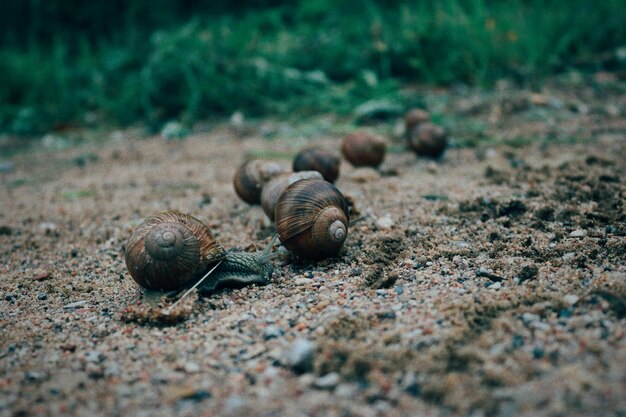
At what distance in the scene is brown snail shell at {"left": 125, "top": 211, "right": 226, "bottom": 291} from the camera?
2.27 metres

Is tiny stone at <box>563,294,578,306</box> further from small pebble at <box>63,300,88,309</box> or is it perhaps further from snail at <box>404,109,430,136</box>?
snail at <box>404,109,430,136</box>

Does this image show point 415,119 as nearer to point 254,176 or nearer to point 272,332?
point 254,176

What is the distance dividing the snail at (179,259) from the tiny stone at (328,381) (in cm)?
77

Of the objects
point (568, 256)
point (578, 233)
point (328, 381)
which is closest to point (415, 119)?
point (578, 233)

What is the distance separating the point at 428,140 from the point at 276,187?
1.73 m

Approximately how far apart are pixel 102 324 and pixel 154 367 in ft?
1.46

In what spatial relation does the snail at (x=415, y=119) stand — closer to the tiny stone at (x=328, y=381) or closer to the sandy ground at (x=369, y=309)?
the sandy ground at (x=369, y=309)

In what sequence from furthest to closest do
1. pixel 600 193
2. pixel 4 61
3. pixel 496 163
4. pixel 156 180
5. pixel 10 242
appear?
pixel 4 61 → pixel 156 180 → pixel 496 163 → pixel 10 242 → pixel 600 193

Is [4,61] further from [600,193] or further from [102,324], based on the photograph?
[600,193]

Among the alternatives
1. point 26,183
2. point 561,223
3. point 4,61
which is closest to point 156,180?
point 26,183

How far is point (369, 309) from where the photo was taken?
7.06ft

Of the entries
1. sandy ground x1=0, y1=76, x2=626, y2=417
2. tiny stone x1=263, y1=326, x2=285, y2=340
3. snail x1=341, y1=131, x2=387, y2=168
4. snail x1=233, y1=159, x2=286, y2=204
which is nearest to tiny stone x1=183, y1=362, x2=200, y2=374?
sandy ground x1=0, y1=76, x2=626, y2=417

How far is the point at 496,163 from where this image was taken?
405cm

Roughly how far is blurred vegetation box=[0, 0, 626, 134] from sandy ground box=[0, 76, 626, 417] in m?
2.20
